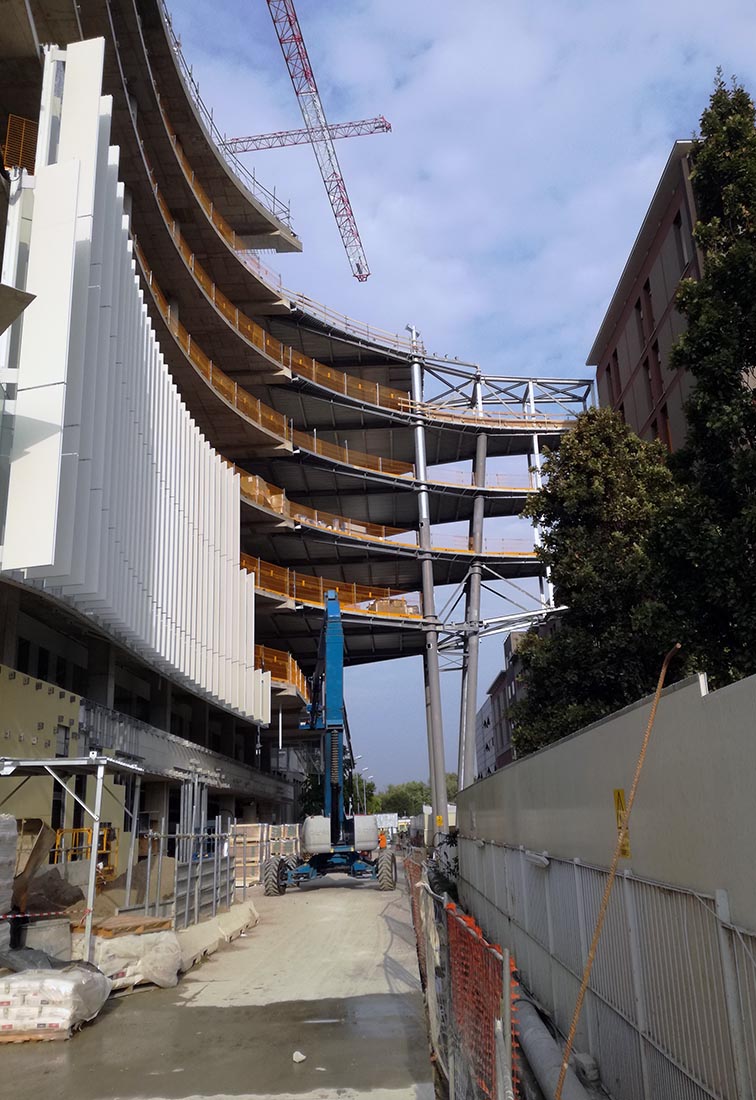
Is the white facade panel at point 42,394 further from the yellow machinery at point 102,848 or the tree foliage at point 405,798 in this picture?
the tree foliage at point 405,798

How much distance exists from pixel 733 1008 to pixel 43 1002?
25.3ft

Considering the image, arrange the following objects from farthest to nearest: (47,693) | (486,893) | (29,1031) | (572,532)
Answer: (47,693) → (572,532) → (486,893) → (29,1031)

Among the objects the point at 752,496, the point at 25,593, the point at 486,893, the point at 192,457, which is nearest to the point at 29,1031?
the point at 486,893

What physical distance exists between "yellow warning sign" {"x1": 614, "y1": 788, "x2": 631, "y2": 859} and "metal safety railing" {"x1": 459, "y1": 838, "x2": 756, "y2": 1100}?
0.61ft

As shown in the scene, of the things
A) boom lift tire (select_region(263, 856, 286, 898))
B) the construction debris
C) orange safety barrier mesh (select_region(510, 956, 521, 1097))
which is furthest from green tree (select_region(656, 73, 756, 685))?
boom lift tire (select_region(263, 856, 286, 898))

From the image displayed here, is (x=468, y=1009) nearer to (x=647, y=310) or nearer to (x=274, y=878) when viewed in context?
(x=274, y=878)

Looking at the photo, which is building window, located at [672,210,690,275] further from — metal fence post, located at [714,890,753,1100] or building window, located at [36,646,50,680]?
metal fence post, located at [714,890,753,1100]

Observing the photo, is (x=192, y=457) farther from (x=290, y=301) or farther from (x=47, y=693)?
(x=290, y=301)

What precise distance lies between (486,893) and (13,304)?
12406 millimetres

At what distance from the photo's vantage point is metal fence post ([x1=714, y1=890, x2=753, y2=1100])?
4.38 meters

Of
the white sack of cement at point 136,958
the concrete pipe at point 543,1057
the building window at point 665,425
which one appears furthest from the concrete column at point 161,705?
the concrete pipe at point 543,1057

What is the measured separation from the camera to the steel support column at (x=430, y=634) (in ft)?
142

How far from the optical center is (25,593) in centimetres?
2327

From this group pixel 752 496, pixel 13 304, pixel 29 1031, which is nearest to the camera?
pixel 29 1031
